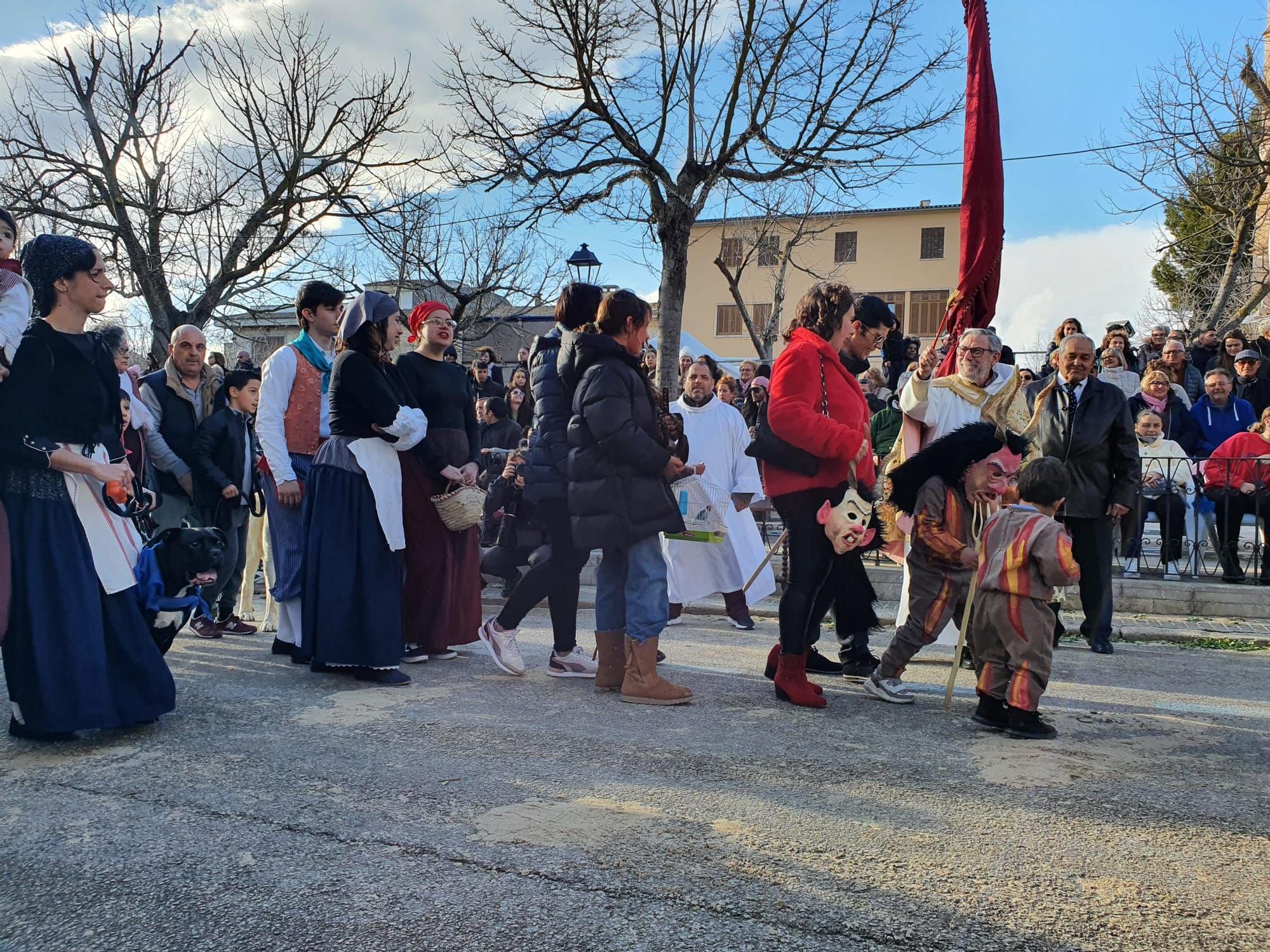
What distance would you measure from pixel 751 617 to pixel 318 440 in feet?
12.7

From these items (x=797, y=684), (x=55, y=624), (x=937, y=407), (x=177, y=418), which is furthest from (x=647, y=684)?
(x=177, y=418)

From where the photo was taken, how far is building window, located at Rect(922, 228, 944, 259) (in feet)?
185

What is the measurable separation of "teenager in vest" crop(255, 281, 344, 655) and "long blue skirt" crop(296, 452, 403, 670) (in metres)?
0.50

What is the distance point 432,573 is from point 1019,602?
10.5 ft

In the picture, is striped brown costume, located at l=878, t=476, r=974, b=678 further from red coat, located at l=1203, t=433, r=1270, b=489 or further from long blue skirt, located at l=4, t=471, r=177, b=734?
red coat, located at l=1203, t=433, r=1270, b=489

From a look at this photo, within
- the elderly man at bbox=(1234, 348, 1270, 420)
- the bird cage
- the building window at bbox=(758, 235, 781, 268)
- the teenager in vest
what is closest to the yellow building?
the building window at bbox=(758, 235, 781, 268)

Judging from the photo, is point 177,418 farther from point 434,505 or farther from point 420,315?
point 434,505

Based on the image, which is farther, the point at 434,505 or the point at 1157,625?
the point at 1157,625

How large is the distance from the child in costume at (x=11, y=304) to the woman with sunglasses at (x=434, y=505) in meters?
2.18

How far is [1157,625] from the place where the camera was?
8.61 meters

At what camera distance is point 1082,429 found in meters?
7.50

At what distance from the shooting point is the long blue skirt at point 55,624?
4445mm

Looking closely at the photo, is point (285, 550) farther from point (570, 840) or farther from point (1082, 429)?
point (1082, 429)

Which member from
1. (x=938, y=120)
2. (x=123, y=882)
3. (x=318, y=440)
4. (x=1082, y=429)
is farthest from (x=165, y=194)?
(x=123, y=882)
